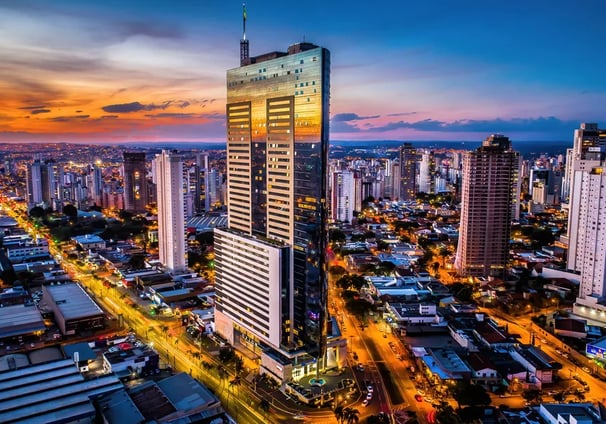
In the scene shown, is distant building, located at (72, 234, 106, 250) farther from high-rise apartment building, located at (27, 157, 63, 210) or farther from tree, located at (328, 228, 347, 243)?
high-rise apartment building, located at (27, 157, 63, 210)

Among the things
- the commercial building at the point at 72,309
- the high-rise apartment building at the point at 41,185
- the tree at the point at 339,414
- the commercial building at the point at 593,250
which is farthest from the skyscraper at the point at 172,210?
the high-rise apartment building at the point at 41,185

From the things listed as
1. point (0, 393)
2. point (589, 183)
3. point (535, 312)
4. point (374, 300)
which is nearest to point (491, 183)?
point (589, 183)

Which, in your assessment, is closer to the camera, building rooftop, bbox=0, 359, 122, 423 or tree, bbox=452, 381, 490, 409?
building rooftop, bbox=0, 359, 122, 423

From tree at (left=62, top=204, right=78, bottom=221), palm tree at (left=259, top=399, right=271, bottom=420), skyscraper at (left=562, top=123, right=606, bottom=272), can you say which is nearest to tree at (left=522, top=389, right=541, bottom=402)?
palm tree at (left=259, top=399, right=271, bottom=420)

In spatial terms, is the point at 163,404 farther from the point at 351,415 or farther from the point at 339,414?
the point at 351,415

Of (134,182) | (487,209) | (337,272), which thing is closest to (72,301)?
(337,272)
